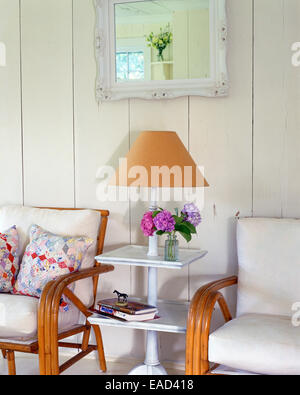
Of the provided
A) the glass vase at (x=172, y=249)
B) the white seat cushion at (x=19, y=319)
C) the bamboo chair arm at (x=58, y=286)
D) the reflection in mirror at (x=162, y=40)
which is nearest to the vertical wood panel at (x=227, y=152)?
the reflection in mirror at (x=162, y=40)

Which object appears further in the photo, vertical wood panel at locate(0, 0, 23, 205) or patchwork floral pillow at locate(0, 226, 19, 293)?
vertical wood panel at locate(0, 0, 23, 205)

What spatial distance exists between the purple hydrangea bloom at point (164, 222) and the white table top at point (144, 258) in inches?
6.0

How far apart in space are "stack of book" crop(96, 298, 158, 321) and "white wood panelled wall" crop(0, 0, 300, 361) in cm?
49

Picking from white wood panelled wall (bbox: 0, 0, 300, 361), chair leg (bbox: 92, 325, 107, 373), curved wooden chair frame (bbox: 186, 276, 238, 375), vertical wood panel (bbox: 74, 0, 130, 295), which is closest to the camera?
curved wooden chair frame (bbox: 186, 276, 238, 375)

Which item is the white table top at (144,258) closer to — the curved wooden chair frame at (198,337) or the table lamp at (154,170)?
the table lamp at (154,170)

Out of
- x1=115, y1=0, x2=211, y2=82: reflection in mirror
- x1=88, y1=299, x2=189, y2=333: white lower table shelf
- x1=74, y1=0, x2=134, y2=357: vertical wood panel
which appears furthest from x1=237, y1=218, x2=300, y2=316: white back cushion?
x1=115, y1=0, x2=211, y2=82: reflection in mirror

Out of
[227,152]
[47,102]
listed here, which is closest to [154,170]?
[227,152]

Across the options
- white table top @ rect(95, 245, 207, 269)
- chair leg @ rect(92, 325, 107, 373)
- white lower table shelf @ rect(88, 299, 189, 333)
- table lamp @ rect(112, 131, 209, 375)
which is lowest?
chair leg @ rect(92, 325, 107, 373)

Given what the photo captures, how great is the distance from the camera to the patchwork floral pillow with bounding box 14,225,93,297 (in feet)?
9.20

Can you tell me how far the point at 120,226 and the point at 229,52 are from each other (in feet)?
3.62

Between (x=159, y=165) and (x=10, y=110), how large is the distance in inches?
49.8

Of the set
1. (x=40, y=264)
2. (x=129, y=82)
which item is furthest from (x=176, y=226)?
(x=129, y=82)

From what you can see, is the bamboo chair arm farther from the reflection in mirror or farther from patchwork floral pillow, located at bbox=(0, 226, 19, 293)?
the reflection in mirror

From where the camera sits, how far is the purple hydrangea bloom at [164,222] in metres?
2.62
